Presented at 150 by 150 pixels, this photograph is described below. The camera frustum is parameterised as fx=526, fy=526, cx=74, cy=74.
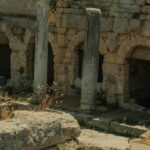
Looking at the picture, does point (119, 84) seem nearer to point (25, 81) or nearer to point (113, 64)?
point (113, 64)

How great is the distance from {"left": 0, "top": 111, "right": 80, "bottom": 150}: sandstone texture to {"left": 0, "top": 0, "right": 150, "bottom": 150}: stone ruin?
23.7 ft

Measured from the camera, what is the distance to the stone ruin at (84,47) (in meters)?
15.1

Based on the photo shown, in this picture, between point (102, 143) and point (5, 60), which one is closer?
point (102, 143)

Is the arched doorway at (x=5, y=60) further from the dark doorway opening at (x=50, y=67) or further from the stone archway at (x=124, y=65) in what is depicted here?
the stone archway at (x=124, y=65)

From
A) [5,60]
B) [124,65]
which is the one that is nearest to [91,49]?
[124,65]

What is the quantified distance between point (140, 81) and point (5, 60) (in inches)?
229

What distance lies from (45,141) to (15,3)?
11821 mm

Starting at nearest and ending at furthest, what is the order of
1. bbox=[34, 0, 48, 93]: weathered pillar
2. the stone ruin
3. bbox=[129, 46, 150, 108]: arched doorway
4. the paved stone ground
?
1. the paved stone ground
2. the stone ruin
3. bbox=[34, 0, 48, 93]: weathered pillar
4. bbox=[129, 46, 150, 108]: arched doorway

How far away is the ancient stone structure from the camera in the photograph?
15.5m

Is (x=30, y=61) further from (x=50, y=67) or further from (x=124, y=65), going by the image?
(x=124, y=65)

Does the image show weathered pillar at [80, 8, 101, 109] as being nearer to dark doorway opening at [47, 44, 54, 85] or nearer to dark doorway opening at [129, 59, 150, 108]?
dark doorway opening at [129, 59, 150, 108]

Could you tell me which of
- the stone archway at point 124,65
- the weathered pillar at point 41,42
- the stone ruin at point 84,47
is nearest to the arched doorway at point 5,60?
the stone ruin at point 84,47

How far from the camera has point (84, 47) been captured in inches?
598

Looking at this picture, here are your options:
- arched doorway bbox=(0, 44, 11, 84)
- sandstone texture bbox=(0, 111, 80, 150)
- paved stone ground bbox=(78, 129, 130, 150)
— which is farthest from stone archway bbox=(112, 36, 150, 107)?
sandstone texture bbox=(0, 111, 80, 150)
